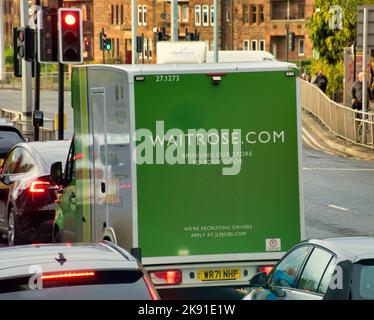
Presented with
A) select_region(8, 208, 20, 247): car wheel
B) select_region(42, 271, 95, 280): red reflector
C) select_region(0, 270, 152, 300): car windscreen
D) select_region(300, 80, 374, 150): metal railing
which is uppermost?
select_region(42, 271, 95, 280): red reflector

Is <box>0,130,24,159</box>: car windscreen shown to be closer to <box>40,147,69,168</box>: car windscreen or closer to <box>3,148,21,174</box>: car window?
<box>3,148,21,174</box>: car window

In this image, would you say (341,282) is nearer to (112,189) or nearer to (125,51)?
(112,189)

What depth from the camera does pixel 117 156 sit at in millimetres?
13859

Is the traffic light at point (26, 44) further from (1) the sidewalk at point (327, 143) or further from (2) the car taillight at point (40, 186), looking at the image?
(1) the sidewalk at point (327, 143)

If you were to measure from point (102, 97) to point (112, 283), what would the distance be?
261 inches

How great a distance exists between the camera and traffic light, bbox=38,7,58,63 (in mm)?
24156

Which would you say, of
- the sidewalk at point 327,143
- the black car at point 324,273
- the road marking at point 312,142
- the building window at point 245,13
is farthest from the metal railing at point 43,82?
the black car at point 324,273

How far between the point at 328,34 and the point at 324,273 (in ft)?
178

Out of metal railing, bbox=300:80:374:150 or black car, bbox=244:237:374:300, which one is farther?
metal railing, bbox=300:80:374:150

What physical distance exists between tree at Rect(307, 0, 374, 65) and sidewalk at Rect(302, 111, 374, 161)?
9.73 metres

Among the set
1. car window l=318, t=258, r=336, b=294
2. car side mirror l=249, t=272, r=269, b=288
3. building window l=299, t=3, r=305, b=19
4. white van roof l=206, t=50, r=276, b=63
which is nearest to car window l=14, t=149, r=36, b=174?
car side mirror l=249, t=272, r=269, b=288

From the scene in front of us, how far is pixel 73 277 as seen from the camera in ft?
25.7
